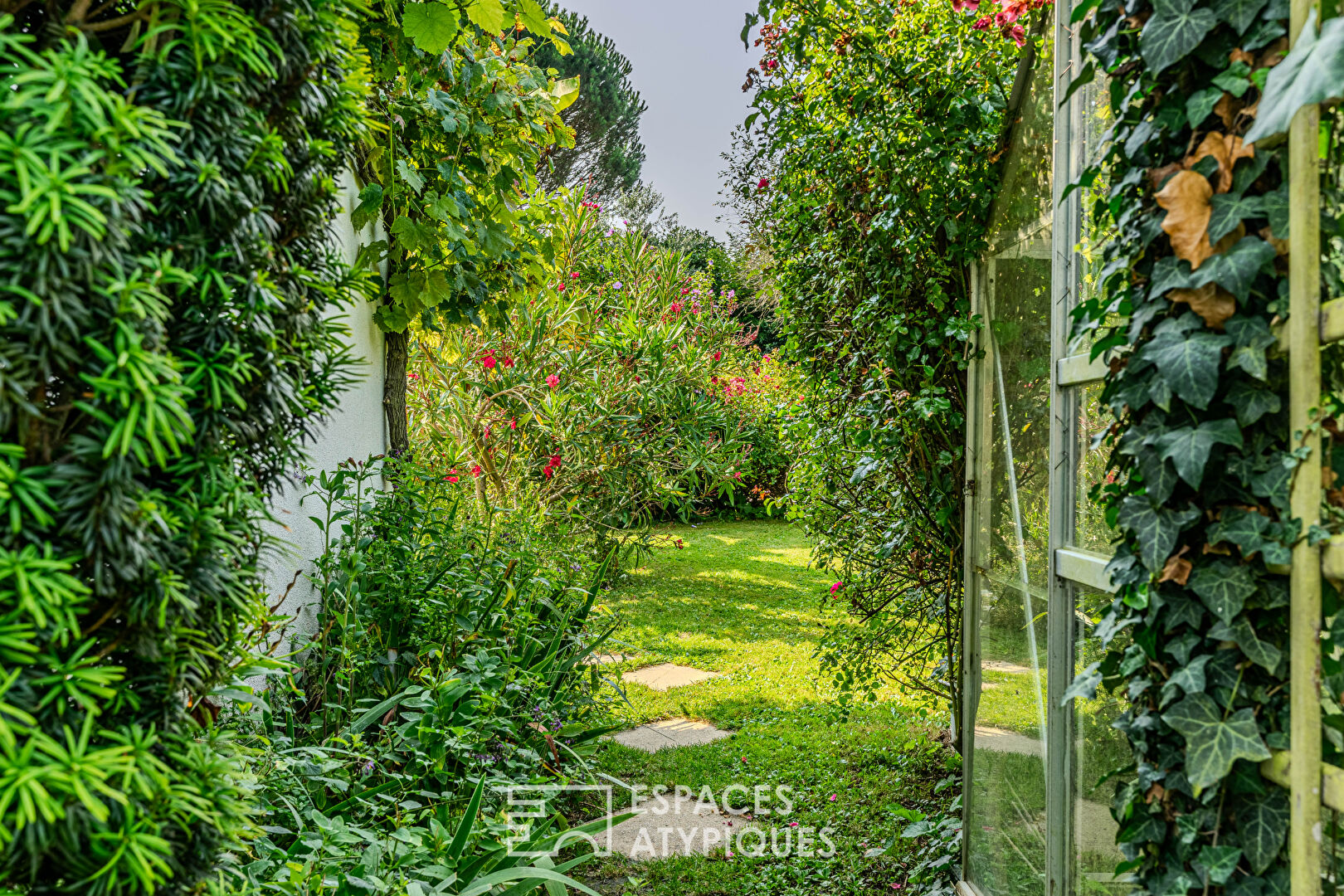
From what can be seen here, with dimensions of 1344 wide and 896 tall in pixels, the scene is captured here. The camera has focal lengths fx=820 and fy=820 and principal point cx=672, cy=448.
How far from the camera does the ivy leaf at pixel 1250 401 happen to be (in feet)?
3.26

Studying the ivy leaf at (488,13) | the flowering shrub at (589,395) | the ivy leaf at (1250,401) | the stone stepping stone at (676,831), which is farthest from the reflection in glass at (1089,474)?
the flowering shrub at (589,395)

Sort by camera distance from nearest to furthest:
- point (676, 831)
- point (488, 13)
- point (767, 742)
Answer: point (488, 13), point (676, 831), point (767, 742)

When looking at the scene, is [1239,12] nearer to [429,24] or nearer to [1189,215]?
[1189,215]

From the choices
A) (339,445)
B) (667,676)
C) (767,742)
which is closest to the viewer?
(339,445)

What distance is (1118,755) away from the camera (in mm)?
1594

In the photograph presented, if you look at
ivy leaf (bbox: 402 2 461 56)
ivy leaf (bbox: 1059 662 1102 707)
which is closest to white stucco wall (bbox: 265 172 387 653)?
ivy leaf (bbox: 402 2 461 56)

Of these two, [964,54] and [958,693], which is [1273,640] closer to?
[964,54]

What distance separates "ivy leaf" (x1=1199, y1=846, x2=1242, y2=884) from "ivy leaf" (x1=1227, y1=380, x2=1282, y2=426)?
531 millimetres

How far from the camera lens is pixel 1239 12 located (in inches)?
39.4

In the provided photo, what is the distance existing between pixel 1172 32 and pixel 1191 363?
0.43m

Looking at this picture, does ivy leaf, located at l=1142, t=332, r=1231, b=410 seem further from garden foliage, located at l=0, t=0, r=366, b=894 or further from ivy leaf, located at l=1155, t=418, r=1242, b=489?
garden foliage, located at l=0, t=0, r=366, b=894

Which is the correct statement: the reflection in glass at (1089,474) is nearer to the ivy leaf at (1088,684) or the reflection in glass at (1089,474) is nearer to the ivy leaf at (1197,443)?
the ivy leaf at (1088,684)

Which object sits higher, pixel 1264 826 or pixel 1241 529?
pixel 1241 529

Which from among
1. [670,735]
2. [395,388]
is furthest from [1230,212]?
[670,735]
